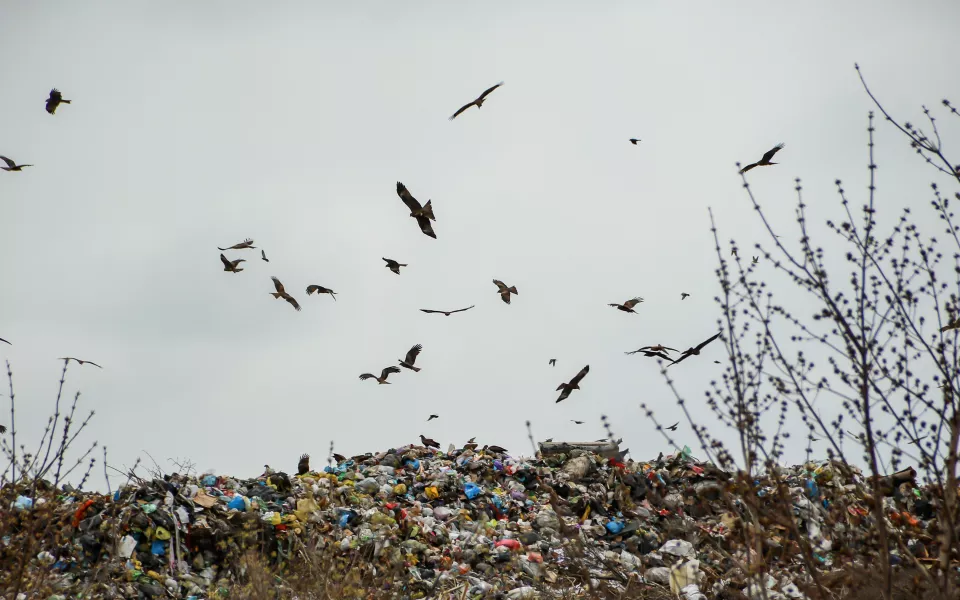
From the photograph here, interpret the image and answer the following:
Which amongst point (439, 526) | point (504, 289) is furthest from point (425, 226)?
point (439, 526)

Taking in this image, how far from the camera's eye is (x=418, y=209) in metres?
5.05

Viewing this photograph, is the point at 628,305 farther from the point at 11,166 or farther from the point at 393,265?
the point at 11,166

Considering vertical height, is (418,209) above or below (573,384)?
above

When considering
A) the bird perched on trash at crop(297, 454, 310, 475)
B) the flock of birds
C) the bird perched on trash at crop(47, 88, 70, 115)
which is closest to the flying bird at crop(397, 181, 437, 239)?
the flock of birds

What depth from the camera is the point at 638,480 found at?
319 inches

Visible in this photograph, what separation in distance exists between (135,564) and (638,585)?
11.6ft

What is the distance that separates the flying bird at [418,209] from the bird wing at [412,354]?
1.44m

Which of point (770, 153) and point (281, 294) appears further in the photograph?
point (281, 294)

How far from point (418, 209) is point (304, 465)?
420 centimetres

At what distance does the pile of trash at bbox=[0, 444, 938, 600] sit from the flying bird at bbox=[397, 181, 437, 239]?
6.35 feet

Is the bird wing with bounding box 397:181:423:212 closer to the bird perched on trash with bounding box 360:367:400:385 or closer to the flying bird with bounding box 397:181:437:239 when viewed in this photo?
the flying bird with bounding box 397:181:437:239

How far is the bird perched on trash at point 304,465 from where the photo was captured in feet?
26.9

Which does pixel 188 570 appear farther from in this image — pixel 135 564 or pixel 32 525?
pixel 32 525

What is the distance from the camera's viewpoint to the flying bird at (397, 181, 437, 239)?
5047 millimetres
